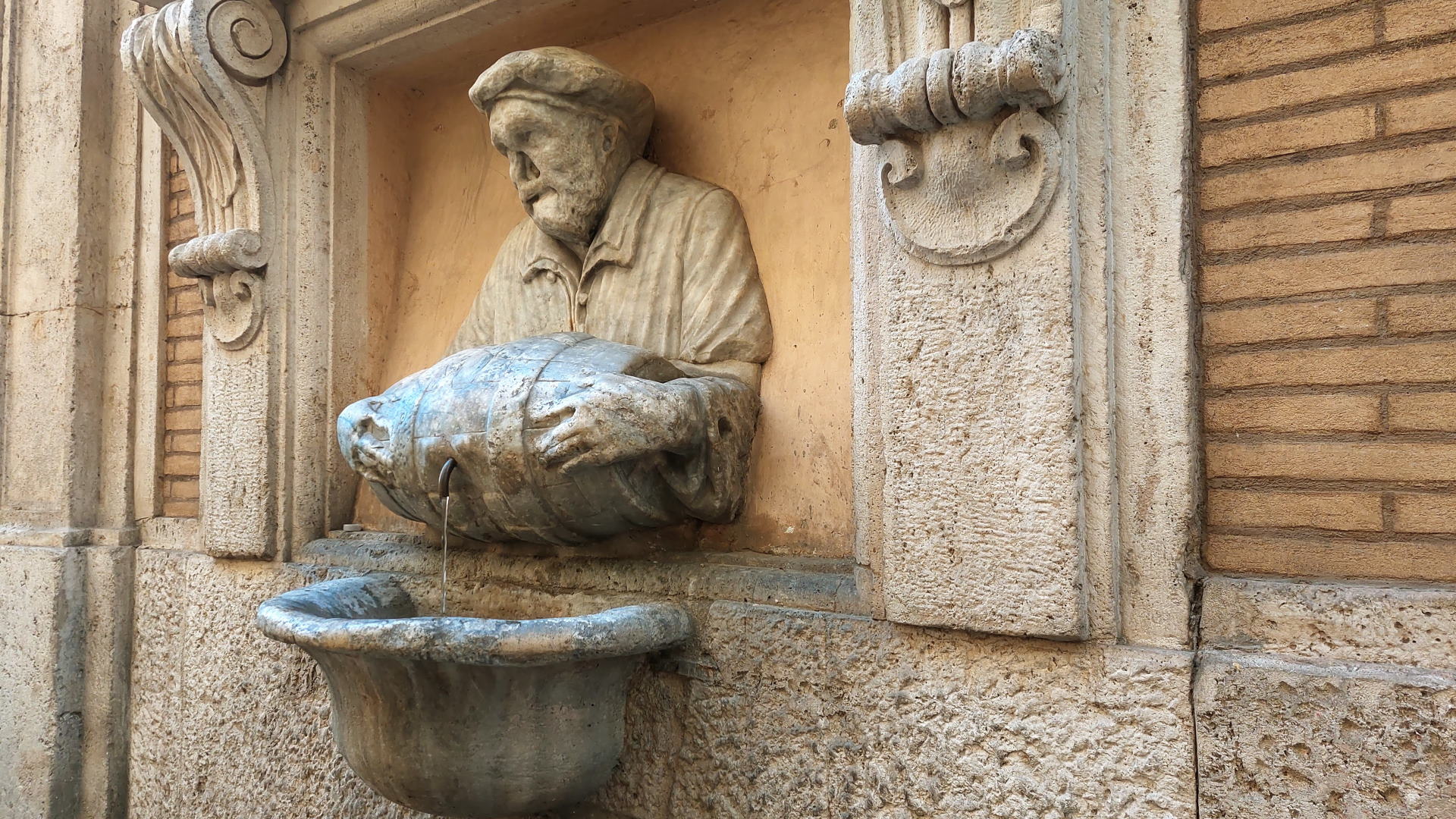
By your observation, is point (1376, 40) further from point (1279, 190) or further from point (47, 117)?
point (47, 117)

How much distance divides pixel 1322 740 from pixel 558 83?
2026mm

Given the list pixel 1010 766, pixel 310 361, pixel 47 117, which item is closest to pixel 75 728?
pixel 310 361

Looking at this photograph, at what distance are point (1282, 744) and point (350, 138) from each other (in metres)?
2.91

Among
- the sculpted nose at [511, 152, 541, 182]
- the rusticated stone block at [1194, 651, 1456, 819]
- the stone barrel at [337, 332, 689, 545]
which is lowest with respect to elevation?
the rusticated stone block at [1194, 651, 1456, 819]

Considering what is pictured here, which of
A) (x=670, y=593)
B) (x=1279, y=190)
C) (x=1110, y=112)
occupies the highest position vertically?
(x=1110, y=112)

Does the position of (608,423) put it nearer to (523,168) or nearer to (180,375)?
(523,168)

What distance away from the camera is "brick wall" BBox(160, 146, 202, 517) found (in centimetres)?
346

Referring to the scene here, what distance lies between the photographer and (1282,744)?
60.8 inches

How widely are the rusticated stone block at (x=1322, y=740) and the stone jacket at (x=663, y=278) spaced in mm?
1257

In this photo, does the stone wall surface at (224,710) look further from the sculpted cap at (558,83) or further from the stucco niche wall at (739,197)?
the sculpted cap at (558,83)

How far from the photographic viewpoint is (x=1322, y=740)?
4.98 ft

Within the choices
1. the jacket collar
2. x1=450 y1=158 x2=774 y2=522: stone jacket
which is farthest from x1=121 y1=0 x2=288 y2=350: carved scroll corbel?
the jacket collar

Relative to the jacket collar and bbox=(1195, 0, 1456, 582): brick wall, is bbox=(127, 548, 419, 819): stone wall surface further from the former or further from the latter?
bbox=(1195, 0, 1456, 582): brick wall

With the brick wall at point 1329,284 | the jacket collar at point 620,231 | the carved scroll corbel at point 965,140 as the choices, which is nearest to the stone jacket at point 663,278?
the jacket collar at point 620,231
